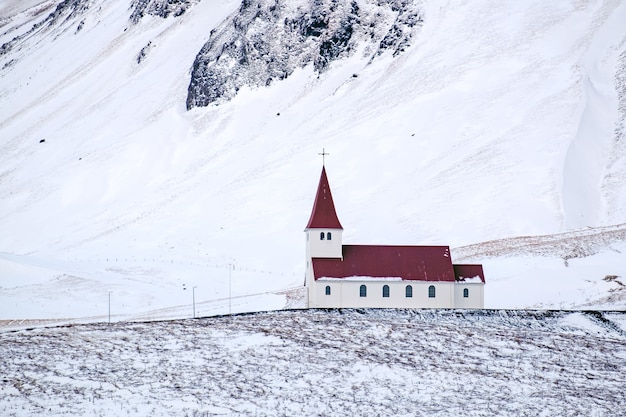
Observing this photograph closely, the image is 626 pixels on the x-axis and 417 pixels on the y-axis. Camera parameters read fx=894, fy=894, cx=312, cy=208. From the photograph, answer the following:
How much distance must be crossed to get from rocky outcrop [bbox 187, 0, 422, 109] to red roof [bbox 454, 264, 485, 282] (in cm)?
7531

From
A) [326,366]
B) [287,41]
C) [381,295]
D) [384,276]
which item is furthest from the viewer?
[287,41]

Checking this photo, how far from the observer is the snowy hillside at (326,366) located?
1152 inches

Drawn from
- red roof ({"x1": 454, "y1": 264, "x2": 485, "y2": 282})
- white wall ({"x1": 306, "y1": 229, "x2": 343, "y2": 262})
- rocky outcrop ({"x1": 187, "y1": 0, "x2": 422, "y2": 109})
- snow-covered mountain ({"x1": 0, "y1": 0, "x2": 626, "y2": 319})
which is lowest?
red roof ({"x1": 454, "y1": 264, "x2": 485, "y2": 282})

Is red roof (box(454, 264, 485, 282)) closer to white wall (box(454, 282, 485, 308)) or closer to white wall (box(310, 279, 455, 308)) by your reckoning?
white wall (box(454, 282, 485, 308))

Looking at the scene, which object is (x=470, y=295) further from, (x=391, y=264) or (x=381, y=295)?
(x=381, y=295)

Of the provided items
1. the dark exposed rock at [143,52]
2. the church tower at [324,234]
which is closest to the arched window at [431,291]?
the church tower at [324,234]

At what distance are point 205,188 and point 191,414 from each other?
74.3 meters

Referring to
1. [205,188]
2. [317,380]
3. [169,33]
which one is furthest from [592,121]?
[169,33]

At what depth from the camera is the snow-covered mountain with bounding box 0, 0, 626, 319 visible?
66812mm

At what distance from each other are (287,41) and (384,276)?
84983 millimetres

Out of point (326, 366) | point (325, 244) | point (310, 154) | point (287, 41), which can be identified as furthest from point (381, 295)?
point (287, 41)

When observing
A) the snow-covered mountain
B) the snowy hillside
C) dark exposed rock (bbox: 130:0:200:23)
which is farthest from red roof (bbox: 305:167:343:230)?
dark exposed rock (bbox: 130:0:200:23)

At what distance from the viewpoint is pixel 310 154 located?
332 ft

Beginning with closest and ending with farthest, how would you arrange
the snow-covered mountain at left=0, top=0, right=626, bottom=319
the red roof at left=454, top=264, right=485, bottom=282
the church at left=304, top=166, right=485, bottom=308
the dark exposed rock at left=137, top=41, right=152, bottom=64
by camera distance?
the church at left=304, top=166, right=485, bottom=308 < the red roof at left=454, top=264, right=485, bottom=282 < the snow-covered mountain at left=0, top=0, right=626, bottom=319 < the dark exposed rock at left=137, top=41, right=152, bottom=64
